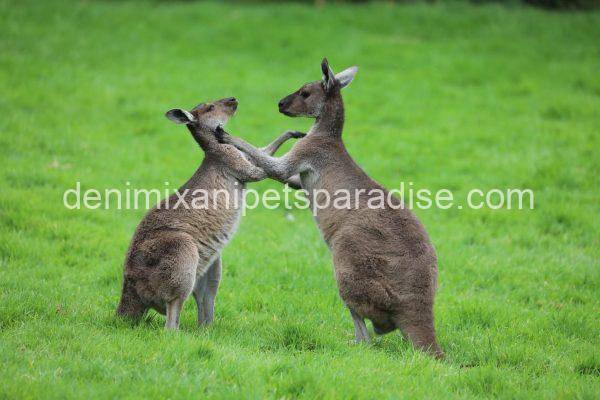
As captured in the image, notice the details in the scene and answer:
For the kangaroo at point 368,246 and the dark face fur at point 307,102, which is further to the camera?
the dark face fur at point 307,102

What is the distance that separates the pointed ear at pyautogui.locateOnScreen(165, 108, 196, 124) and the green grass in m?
2.04

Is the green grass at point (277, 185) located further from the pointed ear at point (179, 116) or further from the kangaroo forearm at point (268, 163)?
the pointed ear at point (179, 116)

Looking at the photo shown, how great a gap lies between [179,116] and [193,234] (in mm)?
1446

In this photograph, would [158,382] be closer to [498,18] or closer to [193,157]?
[193,157]

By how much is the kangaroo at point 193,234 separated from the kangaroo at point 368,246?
277 millimetres

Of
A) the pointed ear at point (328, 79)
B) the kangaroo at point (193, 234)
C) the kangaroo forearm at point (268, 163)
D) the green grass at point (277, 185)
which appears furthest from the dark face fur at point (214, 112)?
the green grass at point (277, 185)

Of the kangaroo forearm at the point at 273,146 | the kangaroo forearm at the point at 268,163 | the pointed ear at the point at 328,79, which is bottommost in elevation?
the kangaroo forearm at the point at 268,163

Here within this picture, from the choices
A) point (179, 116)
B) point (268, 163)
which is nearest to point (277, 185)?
point (268, 163)

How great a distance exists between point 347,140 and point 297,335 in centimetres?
759

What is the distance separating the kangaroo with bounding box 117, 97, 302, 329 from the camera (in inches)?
275

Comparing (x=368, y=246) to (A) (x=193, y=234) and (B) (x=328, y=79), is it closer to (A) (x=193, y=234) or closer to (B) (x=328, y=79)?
(A) (x=193, y=234)

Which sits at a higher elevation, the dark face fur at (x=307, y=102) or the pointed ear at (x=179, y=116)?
the dark face fur at (x=307, y=102)

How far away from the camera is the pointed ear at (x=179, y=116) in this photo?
317 inches

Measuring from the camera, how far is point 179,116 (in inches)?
320
